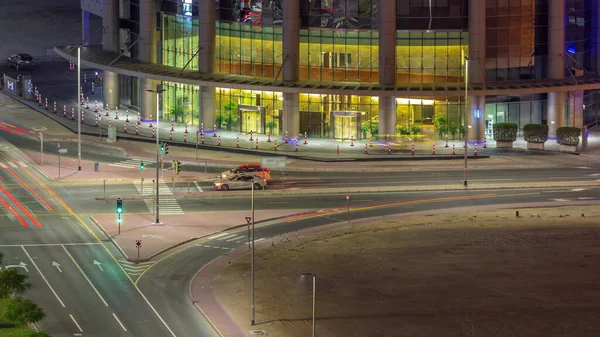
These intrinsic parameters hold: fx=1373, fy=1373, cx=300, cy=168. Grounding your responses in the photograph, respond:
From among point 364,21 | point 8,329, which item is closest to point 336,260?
point 8,329

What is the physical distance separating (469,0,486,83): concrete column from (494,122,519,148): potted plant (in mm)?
5044

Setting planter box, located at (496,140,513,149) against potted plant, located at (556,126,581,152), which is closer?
potted plant, located at (556,126,581,152)

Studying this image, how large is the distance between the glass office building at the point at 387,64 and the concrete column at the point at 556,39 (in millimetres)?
95

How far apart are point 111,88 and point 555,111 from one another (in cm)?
4663

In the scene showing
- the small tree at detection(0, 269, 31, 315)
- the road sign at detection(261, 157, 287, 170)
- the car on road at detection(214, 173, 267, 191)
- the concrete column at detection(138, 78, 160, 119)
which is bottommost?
the small tree at detection(0, 269, 31, 315)

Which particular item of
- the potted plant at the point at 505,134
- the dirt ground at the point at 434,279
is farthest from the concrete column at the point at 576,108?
the dirt ground at the point at 434,279

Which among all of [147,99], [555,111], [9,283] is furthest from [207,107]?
[9,283]

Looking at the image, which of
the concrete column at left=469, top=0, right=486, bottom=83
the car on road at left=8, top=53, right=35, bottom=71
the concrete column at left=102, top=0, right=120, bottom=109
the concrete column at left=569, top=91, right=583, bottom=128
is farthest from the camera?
the car on road at left=8, top=53, right=35, bottom=71

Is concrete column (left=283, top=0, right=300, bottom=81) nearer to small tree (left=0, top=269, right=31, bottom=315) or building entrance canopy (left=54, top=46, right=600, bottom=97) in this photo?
building entrance canopy (left=54, top=46, right=600, bottom=97)

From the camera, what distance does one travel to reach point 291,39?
130000mm

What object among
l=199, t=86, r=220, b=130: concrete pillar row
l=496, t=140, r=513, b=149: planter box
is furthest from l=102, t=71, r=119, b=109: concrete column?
l=496, t=140, r=513, b=149: planter box

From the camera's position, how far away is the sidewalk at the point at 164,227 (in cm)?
8656

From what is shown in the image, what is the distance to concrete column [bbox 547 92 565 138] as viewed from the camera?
13162 cm

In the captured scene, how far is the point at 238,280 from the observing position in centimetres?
7888
